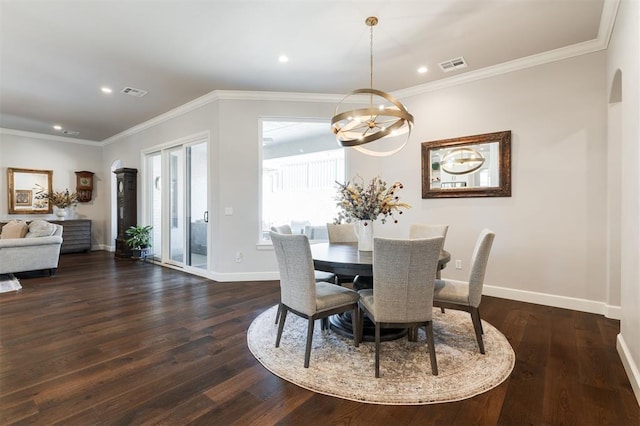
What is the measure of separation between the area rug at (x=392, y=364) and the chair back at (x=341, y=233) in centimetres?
121

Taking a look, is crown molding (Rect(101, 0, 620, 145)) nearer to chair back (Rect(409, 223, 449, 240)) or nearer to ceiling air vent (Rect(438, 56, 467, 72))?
ceiling air vent (Rect(438, 56, 467, 72))

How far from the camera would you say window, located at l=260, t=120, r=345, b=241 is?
16.8 feet

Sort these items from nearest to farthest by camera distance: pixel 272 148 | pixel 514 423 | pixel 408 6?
pixel 514 423 → pixel 408 6 → pixel 272 148

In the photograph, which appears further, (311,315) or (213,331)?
(213,331)

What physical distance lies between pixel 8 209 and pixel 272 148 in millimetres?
6739

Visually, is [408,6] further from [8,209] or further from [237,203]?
[8,209]

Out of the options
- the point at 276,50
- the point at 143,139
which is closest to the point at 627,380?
the point at 276,50

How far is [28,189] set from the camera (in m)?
7.33

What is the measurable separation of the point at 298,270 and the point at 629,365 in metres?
2.38

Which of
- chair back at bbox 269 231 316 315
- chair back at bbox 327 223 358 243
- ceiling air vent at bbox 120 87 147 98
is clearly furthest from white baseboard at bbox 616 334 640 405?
→ ceiling air vent at bbox 120 87 147 98

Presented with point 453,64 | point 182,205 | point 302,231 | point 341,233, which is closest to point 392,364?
point 341,233

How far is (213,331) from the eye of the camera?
2895 mm

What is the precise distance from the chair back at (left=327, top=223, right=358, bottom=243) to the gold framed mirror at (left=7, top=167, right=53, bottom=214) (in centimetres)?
780

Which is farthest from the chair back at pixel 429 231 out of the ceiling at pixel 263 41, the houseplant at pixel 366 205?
the ceiling at pixel 263 41
